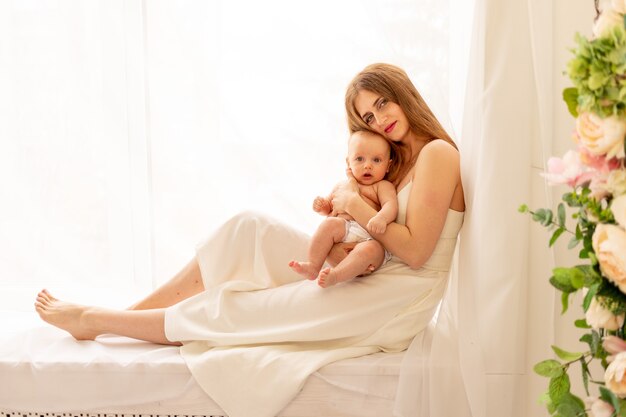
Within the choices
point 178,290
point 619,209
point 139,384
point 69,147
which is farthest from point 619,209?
point 69,147

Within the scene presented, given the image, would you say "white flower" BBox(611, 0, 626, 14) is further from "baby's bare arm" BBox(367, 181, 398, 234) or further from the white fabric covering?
the white fabric covering

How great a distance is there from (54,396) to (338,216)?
88 centimetres

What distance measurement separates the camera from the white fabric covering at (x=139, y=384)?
6.66ft

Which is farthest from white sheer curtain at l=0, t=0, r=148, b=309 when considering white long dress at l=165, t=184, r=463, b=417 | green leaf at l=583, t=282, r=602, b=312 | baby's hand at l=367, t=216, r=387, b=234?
green leaf at l=583, t=282, r=602, b=312

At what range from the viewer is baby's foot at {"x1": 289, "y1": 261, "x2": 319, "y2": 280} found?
2.12 meters

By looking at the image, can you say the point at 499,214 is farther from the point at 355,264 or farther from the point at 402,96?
the point at 402,96

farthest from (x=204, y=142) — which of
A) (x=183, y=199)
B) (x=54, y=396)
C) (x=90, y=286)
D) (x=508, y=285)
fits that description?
(x=508, y=285)

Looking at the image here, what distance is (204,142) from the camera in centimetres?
302

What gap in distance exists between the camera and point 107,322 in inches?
90.1

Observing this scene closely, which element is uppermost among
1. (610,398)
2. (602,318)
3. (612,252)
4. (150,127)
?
(150,127)

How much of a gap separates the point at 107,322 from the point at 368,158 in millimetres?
859

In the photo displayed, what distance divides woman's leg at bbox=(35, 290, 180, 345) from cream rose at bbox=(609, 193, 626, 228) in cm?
→ 140

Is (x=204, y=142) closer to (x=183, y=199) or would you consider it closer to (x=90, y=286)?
(x=183, y=199)

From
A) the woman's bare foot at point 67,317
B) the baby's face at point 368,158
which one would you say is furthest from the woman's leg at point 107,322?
the baby's face at point 368,158
